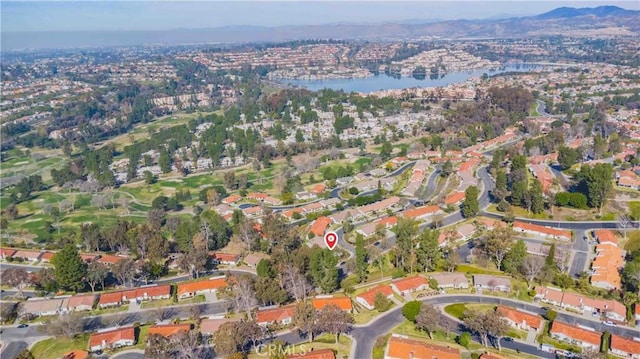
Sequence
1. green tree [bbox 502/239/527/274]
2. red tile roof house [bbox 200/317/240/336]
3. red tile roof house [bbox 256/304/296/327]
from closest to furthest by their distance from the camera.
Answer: red tile roof house [bbox 200/317/240/336], red tile roof house [bbox 256/304/296/327], green tree [bbox 502/239/527/274]

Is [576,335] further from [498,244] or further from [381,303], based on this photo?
[381,303]

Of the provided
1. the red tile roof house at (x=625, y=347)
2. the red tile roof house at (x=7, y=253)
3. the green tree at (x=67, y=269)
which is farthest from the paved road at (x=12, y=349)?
the red tile roof house at (x=625, y=347)

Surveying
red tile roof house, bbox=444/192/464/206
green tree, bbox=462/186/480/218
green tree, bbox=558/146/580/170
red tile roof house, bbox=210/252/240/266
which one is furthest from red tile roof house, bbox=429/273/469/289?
green tree, bbox=558/146/580/170

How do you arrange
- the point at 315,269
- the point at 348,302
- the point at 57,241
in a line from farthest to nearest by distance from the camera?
the point at 57,241 → the point at 315,269 → the point at 348,302


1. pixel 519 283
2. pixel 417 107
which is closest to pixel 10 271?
pixel 519 283

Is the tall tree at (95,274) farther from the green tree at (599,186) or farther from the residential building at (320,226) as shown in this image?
the green tree at (599,186)

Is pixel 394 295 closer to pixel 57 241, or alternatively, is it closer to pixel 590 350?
pixel 590 350

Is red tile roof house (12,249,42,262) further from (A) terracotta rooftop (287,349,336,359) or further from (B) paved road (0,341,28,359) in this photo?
(A) terracotta rooftop (287,349,336,359)
